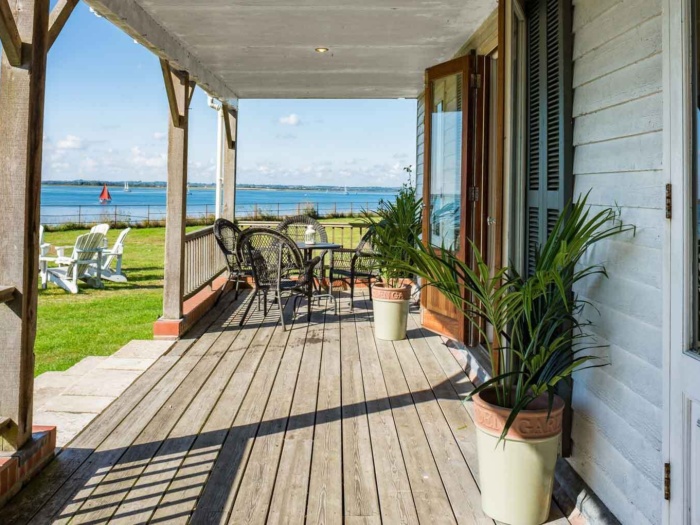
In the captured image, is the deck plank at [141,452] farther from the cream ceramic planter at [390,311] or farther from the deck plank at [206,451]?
the cream ceramic planter at [390,311]

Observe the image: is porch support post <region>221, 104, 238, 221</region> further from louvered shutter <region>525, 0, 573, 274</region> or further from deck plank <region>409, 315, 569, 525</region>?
louvered shutter <region>525, 0, 573, 274</region>

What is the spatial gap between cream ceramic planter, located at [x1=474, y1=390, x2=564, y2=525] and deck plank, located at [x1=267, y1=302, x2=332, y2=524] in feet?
2.28

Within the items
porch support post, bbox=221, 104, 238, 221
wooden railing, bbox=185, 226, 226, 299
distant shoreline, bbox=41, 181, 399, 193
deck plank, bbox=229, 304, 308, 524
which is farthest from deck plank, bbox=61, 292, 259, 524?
distant shoreline, bbox=41, 181, 399, 193

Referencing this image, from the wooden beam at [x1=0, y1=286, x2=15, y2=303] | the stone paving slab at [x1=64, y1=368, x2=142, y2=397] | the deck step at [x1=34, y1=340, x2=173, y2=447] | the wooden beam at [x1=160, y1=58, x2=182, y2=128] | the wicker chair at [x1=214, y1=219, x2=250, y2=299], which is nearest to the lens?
the wooden beam at [x1=0, y1=286, x2=15, y2=303]

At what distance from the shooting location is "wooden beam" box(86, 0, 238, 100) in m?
3.60

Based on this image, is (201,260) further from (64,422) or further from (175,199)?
(64,422)

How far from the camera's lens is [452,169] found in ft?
14.9

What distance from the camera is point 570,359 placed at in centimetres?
229

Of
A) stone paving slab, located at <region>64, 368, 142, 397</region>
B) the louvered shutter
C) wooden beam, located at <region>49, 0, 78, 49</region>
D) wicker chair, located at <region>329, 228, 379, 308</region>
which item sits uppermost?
wooden beam, located at <region>49, 0, 78, 49</region>

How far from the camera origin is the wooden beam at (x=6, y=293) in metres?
2.28

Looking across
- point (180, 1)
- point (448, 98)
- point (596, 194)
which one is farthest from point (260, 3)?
point (596, 194)

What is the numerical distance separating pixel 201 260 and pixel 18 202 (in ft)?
13.0

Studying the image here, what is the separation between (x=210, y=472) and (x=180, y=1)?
290 centimetres

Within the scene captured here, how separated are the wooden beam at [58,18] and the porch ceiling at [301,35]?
647mm
